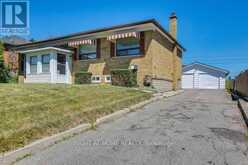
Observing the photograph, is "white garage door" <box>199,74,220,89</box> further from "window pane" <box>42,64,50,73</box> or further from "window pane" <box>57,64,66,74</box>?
"window pane" <box>42,64,50,73</box>

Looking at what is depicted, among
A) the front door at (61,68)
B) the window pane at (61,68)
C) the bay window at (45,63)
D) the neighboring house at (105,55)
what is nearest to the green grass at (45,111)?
the neighboring house at (105,55)

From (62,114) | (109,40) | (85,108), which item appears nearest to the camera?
(62,114)

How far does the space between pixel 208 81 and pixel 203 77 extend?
92cm

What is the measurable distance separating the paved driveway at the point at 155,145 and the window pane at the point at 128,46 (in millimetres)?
9501

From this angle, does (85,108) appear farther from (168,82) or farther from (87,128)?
(168,82)

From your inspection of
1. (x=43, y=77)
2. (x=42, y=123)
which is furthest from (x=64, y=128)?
(x=43, y=77)

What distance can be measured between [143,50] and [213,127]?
958 cm

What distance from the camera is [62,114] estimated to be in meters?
6.22

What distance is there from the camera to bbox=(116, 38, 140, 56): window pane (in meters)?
15.6

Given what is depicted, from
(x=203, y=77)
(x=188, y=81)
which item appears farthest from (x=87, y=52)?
(x=203, y=77)

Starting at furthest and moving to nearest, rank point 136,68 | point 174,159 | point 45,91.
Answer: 1. point 136,68
2. point 45,91
3. point 174,159

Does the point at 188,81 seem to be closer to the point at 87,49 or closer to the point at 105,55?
the point at 87,49

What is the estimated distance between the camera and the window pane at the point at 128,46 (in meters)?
15.6

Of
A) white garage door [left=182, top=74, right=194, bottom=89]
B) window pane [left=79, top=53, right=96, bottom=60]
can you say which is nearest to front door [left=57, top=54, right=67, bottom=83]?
window pane [left=79, top=53, right=96, bottom=60]
